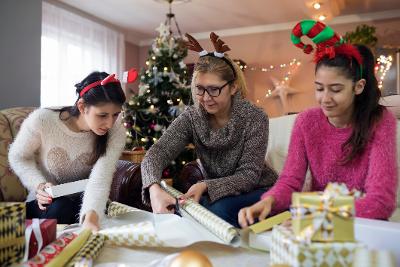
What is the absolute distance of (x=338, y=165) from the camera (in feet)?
4.22

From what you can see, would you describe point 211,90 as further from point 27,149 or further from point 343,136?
point 27,149

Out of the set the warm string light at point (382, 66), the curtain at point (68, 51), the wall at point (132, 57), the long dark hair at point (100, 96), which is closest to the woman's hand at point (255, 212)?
the long dark hair at point (100, 96)

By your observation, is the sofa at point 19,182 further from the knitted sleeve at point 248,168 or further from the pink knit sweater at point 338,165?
the pink knit sweater at point 338,165

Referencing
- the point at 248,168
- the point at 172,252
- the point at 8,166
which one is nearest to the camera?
the point at 172,252

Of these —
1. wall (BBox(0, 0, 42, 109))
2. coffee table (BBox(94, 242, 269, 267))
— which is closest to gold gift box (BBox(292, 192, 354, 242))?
coffee table (BBox(94, 242, 269, 267))

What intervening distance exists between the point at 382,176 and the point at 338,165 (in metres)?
0.21

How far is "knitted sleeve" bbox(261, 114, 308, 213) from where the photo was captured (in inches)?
46.5

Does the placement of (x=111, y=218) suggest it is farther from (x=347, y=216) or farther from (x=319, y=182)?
(x=347, y=216)

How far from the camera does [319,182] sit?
4.38 ft

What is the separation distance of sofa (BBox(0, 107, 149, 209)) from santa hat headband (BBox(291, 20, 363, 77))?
3.29 feet

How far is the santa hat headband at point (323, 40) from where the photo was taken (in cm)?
116

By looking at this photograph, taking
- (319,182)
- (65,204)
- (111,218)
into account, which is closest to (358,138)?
(319,182)

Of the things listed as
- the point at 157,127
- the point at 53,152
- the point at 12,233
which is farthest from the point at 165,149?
the point at 157,127

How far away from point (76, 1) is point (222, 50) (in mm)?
3640
